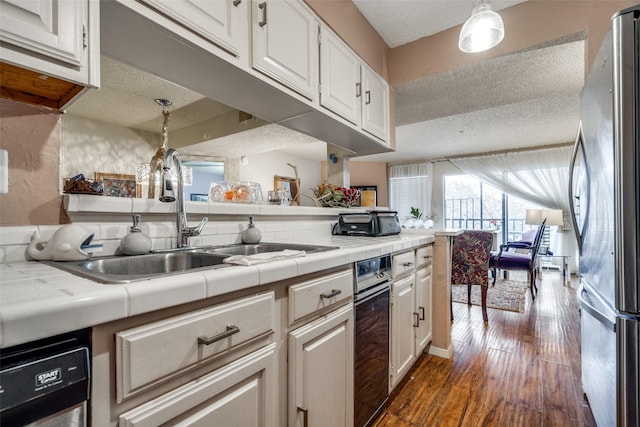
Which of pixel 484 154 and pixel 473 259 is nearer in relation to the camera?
pixel 473 259

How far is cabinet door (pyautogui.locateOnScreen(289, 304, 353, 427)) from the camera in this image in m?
0.90

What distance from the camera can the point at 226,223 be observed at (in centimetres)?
142

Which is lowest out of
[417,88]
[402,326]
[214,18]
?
[402,326]

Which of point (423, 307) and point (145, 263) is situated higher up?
point (145, 263)

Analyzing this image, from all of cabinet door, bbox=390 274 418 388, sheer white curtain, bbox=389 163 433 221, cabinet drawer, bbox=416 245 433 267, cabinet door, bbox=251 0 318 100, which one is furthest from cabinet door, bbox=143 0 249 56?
sheer white curtain, bbox=389 163 433 221

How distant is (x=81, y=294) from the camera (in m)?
0.49

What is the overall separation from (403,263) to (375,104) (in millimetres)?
1201

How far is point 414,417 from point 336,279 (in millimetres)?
984

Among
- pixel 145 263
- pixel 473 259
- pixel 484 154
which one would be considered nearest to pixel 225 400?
pixel 145 263

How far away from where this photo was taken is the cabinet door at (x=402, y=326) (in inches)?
61.3

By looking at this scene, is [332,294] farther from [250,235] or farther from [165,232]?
[165,232]

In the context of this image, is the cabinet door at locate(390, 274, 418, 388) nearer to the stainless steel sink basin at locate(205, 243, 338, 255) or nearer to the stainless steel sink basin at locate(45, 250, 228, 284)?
the stainless steel sink basin at locate(205, 243, 338, 255)

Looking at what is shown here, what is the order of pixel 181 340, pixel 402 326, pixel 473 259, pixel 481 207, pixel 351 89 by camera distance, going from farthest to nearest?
pixel 481 207 → pixel 473 259 → pixel 351 89 → pixel 402 326 → pixel 181 340

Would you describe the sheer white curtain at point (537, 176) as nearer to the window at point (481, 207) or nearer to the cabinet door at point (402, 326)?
the window at point (481, 207)
